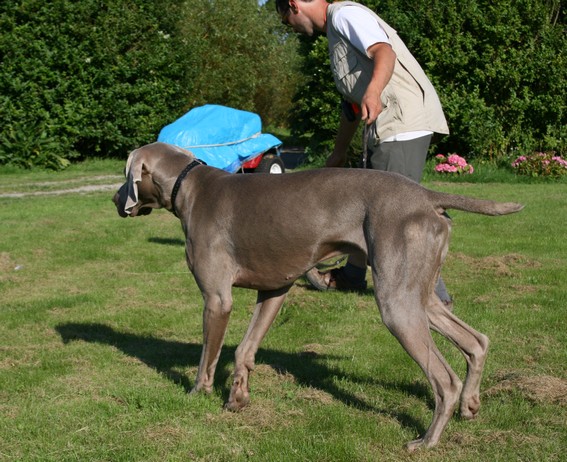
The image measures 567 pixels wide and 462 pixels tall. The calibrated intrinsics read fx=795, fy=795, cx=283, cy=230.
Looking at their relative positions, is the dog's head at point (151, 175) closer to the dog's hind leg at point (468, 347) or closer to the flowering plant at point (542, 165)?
the dog's hind leg at point (468, 347)

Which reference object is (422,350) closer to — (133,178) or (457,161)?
(133,178)

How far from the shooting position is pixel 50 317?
6934 mm

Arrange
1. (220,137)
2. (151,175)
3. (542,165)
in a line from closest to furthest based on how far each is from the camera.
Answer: (151,175)
(220,137)
(542,165)

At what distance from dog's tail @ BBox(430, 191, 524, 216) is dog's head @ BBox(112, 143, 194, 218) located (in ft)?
5.95

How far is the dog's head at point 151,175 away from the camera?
200 inches

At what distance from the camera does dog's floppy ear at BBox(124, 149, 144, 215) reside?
16.6ft

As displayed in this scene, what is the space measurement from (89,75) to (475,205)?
53.8ft

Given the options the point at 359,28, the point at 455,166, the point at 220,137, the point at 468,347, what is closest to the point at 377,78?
the point at 359,28

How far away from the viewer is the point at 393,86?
212 inches

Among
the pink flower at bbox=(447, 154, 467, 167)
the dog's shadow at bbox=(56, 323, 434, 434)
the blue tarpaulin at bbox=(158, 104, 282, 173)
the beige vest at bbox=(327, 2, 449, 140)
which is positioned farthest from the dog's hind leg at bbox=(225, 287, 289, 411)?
the pink flower at bbox=(447, 154, 467, 167)

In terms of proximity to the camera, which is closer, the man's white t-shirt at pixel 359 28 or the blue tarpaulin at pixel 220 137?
the man's white t-shirt at pixel 359 28

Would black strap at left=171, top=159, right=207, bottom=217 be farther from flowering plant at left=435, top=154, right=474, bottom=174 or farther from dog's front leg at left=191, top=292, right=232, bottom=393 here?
flowering plant at left=435, top=154, right=474, bottom=174

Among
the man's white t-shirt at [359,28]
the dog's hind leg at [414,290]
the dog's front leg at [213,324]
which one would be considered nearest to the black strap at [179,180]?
the dog's front leg at [213,324]

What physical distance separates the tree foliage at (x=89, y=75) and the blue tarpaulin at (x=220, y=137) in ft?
17.6
